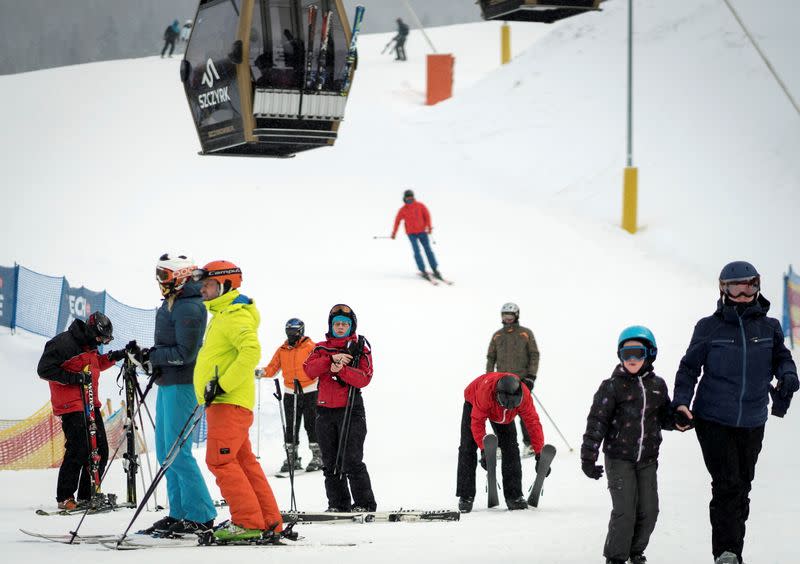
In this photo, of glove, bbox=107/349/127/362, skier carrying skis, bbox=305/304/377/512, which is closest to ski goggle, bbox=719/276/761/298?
skier carrying skis, bbox=305/304/377/512

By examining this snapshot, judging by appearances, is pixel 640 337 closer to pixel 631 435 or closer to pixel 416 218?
pixel 631 435

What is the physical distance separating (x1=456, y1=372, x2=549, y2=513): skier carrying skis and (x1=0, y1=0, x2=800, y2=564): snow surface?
13.5 inches

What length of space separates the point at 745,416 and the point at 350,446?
3.06 meters

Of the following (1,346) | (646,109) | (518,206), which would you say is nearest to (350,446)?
(1,346)

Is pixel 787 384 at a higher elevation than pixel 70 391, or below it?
higher

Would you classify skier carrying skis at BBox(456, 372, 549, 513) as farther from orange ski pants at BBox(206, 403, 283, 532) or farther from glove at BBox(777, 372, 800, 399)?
glove at BBox(777, 372, 800, 399)

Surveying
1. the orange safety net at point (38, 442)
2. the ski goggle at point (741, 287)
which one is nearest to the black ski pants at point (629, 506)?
the ski goggle at point (741, 287)

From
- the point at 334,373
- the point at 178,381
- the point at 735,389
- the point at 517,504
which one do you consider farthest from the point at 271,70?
the point at 735,389

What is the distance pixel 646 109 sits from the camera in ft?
98.4

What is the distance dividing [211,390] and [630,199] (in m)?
19.6

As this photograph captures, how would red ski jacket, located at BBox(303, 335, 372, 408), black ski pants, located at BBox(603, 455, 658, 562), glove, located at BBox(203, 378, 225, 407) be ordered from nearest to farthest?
black ski pants, located at BBox(603, 455, 658, 562) → glove, located at BBox(203, 378, 225, 407) → red ski jacket, located at BBox(303, 335, 372, 408)

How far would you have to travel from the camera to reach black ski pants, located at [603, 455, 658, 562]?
5.89 m

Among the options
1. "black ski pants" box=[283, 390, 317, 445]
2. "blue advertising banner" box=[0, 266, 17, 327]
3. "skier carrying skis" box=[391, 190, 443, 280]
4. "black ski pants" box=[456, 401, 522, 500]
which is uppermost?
"skier carrying skis" box=[391, 190, 443, 280]

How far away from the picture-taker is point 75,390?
338 inches
